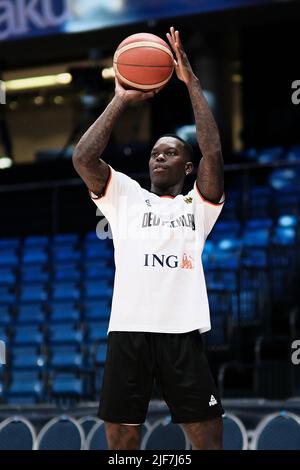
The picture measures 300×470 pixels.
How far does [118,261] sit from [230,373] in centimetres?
625

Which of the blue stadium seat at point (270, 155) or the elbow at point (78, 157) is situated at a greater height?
the blue stadium seat at point (270, 155)

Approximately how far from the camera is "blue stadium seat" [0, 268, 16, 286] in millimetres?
13605

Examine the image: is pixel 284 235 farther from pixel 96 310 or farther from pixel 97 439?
pixel 97 439

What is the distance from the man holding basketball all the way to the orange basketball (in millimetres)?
50

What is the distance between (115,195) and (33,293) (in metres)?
8.18

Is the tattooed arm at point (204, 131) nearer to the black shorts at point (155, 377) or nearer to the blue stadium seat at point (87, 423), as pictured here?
the black shorts at point (155, 377)

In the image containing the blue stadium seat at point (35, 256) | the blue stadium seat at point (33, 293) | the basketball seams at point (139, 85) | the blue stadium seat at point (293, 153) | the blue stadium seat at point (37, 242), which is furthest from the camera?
the blue stadium seat at point (293, 153)

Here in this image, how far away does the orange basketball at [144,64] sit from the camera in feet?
16.5

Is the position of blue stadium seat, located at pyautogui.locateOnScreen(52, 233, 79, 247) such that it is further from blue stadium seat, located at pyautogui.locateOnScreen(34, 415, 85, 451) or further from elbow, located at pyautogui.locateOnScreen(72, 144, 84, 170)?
elbow, located at pyautogui.locateOnScreen(72, 144, 84, 170)

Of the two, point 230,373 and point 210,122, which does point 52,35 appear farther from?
point 210,122

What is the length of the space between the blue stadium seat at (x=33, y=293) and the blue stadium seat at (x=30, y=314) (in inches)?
4.3

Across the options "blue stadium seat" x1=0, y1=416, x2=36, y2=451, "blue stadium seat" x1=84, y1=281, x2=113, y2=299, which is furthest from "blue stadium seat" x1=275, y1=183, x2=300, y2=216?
"blue stadium seat" x1=0, y1=416, x2=36, y2=451

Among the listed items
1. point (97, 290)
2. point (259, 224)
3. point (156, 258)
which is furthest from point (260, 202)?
point (156, 258)

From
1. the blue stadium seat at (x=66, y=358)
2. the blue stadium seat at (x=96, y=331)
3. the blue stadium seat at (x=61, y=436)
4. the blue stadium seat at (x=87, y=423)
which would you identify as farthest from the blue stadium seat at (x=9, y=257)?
the blue stadium seat at (x=61, y=436)
